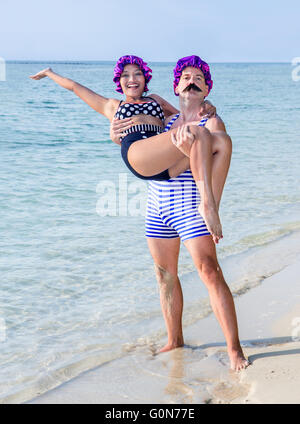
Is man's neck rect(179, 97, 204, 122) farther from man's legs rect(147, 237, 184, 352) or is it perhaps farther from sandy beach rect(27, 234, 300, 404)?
sandy beach rect(27, 234, 300, 404)

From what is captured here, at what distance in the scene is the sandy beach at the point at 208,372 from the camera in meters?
3.14

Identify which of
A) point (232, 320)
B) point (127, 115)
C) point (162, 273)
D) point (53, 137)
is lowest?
point (232, 320)

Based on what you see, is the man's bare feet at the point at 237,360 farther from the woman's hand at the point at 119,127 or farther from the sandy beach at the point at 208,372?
the woman's hand at the point at 119,127

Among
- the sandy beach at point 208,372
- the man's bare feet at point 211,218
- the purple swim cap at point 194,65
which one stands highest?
the purple swim cap at point 194,65

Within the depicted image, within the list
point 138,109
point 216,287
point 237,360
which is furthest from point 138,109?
point 237,360

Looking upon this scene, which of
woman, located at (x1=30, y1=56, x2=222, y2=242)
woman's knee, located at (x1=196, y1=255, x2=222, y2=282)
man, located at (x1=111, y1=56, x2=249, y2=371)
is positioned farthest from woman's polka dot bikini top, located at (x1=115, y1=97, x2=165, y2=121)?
woman's knee, located at (x1=196, y1=255, x2=222, y2=282)

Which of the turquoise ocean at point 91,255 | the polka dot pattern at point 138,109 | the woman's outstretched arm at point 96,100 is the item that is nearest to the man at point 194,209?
the polka dot pattern at point 138,109

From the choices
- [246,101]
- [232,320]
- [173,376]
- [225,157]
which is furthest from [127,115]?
[246,101]

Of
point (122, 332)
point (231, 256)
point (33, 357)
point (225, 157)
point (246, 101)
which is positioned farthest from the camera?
point (246, 101)

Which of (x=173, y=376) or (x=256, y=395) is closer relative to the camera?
(x=256, y=395)

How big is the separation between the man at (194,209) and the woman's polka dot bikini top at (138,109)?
103 millimetres

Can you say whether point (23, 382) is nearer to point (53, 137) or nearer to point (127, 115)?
point (127, 115)

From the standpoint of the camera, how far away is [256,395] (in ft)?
9.84

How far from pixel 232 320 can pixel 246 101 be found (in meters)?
32.5
